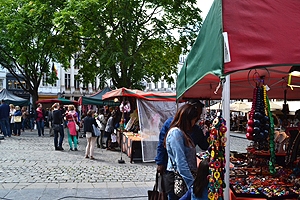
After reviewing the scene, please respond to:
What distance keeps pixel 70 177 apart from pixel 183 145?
606 centimetres

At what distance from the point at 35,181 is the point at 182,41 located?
44.2 ft

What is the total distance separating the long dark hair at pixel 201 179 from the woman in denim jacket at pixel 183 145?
0.34 metres

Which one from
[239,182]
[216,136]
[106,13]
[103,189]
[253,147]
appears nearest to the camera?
[216,136]

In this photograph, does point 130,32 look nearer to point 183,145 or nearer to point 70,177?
point 70,177

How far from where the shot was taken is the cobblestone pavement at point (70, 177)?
25.0ft

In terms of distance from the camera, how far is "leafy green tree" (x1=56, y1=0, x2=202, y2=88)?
17828mm

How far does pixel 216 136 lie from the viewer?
3.20m

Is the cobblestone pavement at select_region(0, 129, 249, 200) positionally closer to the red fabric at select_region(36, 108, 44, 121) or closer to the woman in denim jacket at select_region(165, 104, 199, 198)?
the woman in denim jacket at select_region(165, 104, 199, 198)

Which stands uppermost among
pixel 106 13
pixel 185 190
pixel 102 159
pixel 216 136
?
pixel 106 13

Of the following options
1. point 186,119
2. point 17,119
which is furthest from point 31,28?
point 186,119

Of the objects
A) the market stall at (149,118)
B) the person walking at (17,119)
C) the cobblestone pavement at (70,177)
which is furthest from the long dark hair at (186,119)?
the person walking at (17,119)

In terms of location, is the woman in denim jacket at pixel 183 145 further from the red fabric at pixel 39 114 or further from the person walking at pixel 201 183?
the red fabric at pixel 39 114

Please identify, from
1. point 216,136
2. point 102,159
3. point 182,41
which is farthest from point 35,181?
point 182,41

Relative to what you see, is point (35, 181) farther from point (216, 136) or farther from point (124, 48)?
point (124, 48)
